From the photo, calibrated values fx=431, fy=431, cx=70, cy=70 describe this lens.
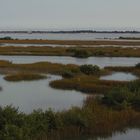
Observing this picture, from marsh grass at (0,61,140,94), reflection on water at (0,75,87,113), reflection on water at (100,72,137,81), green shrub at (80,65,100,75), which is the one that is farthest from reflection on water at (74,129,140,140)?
green shrub at (80,65,100,75)

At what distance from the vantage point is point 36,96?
20594 mm

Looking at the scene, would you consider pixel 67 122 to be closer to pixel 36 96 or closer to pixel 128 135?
pixel 128 135

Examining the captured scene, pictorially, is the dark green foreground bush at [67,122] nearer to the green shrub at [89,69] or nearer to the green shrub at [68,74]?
the green shrub at [68,74]

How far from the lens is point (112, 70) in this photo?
3247 cm

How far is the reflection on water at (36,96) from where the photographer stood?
18016mm

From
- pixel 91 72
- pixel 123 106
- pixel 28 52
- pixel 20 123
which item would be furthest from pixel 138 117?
pixel 28 52

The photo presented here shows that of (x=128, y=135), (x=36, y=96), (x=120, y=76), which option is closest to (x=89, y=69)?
(x=120, y=76)

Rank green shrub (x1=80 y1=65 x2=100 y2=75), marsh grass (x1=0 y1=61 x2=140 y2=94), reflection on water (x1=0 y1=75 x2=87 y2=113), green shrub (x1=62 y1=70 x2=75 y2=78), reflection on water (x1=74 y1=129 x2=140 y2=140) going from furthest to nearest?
1. green shrub (x1=80 y1=65 x2=100 y2=75)
2. green shrub (x1=62 y1=70 x2=75 y2=78)
3. marsh grass (x1=0 y1=61 x2=140 y2=94)
4. reflection on water (x1=0 y1=75 x2=87 y2=113)
5. reflection on water (x1=74 y1=129 x2=140 y2=140)

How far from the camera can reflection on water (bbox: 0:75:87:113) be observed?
1802cm

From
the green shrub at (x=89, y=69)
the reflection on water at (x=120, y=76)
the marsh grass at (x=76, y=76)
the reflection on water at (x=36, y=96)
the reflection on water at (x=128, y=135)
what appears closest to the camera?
the reflection on water at (x=128, y=135)

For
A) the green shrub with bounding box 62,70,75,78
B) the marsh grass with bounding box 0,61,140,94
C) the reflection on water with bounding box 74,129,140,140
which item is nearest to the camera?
the reflection on water with bounding box 74,129,140,140

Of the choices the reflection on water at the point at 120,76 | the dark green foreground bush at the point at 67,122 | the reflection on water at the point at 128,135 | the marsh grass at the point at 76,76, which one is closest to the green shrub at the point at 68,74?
the marsh grass at the point at 76,76

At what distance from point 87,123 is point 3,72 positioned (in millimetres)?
17510

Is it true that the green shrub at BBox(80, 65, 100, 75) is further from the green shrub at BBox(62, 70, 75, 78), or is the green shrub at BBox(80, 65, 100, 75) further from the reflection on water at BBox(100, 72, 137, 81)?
the green shrub at BBox(62, 70, 75, 78)
